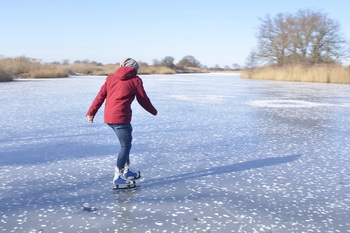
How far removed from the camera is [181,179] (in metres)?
3.40

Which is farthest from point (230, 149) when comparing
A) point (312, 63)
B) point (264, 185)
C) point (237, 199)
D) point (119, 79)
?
point (312, 63)

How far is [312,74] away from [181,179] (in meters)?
24.2

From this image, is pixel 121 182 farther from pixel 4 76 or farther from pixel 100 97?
pixel 4 76

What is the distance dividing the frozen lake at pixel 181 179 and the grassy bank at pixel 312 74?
18.9 m

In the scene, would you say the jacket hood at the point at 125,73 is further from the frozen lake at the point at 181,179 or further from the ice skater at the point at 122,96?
the frozen lake at the point at 181,179

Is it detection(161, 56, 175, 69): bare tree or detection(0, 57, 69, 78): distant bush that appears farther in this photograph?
detection(161, 56, 175, 69): bare tree

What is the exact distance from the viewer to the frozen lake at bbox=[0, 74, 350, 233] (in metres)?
2.43

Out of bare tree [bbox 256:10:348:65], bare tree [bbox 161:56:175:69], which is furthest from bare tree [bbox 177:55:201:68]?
bare tree [bbox 256:10:348:65]

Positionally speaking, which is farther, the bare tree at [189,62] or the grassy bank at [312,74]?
the bare tree at [189,62]

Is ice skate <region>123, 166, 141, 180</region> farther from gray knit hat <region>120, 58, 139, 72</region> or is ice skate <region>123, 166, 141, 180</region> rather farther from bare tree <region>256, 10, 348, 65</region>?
bare tree <region>256, 10, 348, 65</region>

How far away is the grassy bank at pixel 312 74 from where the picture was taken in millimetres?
23406

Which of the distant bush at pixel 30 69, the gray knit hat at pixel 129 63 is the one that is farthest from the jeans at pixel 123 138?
the distant bush at pixel 30 69

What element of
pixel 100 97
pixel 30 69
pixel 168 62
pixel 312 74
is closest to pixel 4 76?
pixel 30 69

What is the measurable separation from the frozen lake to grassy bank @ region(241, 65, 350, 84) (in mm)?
18926
